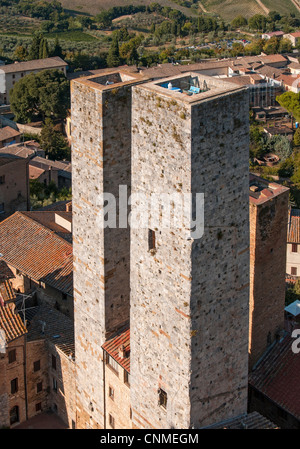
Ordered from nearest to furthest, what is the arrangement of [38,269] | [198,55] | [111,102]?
1. [111,102]
2. [38,269]
3. [198,55]

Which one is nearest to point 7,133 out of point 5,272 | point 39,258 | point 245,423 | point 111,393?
point 39,258

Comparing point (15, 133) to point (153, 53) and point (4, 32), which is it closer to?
point (153, 53)

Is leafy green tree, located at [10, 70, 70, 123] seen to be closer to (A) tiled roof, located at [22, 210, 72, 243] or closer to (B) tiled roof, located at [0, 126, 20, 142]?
(B) tiled roof, located at [0, 126, 20, 142]

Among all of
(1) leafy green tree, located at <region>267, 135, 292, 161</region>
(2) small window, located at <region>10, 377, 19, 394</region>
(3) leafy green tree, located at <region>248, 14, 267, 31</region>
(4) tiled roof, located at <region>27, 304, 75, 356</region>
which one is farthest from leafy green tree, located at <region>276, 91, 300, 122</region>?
(2) small window, located at <region>10, 377, 19, 394</region>

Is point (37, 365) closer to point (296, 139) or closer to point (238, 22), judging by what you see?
point (296, 139)

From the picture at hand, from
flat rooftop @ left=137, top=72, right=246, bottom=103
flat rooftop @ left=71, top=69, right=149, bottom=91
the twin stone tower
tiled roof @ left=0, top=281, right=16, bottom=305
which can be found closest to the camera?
flat rooftop @ left=137, top=72, right=246, bottom=103

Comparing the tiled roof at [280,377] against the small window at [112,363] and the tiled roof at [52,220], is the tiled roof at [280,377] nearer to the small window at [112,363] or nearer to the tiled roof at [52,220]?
the small window at [112,363]

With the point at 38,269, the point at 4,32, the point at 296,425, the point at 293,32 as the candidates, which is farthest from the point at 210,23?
the point at 296,425
